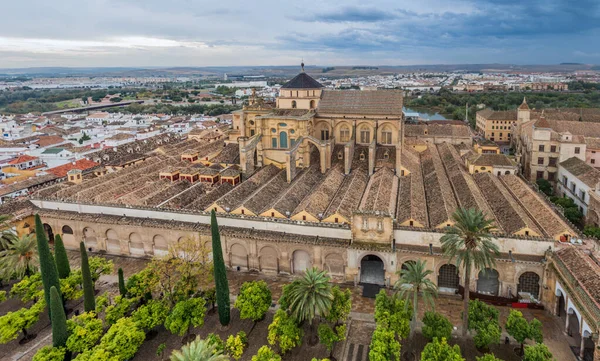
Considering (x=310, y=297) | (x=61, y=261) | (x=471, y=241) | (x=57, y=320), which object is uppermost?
(x=471, y=241)

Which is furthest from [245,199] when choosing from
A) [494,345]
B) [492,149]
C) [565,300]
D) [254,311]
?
[492,149]

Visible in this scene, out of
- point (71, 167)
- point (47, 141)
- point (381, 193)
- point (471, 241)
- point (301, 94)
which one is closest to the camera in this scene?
point (471, 241)

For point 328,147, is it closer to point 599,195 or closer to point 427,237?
point 427,237

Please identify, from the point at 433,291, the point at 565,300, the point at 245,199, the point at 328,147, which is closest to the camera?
the point at 433,291

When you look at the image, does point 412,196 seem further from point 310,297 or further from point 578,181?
point 578,181

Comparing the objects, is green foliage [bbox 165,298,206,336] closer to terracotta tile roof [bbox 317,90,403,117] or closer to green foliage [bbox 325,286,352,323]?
green foliage [bbox 325,286,352,323]

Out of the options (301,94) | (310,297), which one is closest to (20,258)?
(310,297)

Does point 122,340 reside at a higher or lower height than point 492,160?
lower
